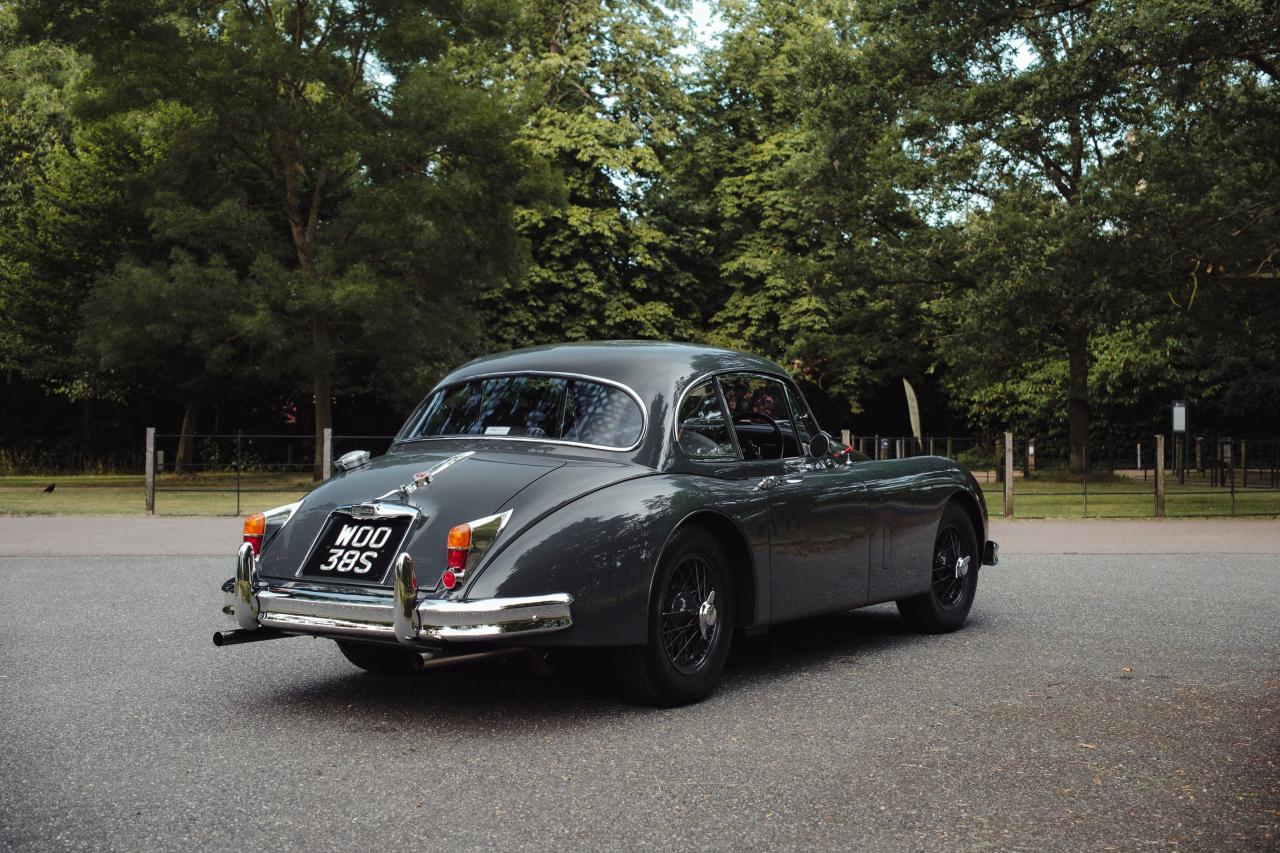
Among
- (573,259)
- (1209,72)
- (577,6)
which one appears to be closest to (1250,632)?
(1209,72)

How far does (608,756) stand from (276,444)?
57.8 ft

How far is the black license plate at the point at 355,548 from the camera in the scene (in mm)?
5672

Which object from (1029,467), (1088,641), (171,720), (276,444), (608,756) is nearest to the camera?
(608,756)

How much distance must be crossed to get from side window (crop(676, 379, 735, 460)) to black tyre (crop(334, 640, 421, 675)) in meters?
1.85

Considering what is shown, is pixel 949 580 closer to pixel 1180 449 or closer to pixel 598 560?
pixel 598 560

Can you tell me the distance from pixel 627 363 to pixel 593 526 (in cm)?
127

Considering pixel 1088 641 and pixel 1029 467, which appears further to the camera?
pixel 1029 467

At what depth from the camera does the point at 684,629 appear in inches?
241

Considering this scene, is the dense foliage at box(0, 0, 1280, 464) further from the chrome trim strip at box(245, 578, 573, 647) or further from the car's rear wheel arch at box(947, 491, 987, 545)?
the chrome trim strip at box(245, 578, 573, 647)

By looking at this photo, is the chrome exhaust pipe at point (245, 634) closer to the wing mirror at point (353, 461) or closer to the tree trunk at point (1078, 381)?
the wing mirror at point (353, 461)

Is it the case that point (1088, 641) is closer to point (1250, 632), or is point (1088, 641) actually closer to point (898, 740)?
point (1250, 632)

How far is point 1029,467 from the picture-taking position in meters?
23.4

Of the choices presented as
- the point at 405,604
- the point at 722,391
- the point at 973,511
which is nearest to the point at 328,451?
the point at 973,511

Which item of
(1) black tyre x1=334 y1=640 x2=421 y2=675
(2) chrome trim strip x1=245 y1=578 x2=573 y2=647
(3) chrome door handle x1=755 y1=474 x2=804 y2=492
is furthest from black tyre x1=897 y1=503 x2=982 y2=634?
(2) chrome trim strip x1=245 y1=578 x2=573 y2=647
